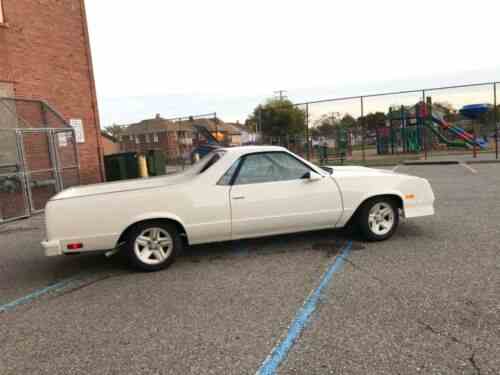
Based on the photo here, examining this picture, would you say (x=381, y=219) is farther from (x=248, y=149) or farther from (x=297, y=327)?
(x=297, y=327)

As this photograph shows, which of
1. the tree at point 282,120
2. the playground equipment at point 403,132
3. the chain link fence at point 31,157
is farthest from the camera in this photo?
the tree at point 282,120

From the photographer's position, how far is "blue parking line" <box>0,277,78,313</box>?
4.11 m

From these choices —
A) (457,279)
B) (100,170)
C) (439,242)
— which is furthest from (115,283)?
(100,170)

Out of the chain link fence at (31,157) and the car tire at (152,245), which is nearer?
the car tire at (152,245)

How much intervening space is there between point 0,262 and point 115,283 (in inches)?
93.1

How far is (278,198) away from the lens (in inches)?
202

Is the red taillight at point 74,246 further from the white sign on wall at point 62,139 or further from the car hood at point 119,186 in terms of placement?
the white sign on wall at point 62,139

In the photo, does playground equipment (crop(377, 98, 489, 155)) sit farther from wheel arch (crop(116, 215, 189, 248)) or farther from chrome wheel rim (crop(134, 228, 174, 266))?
chrome wheel rim (crop(134, 228, 174, 266))

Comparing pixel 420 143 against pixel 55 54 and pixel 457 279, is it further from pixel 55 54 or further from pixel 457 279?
pixel 457 279

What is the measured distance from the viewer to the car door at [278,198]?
5.06 metres

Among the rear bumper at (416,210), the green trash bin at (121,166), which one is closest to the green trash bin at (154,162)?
the green trash bin at (121,166)

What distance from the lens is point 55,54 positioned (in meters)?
12.1

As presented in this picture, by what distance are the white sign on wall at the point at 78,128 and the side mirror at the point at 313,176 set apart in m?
10.0

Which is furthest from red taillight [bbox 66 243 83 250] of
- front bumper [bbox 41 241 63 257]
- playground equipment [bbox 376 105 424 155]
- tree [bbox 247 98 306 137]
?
tree [bbox 247 98 306 137]
